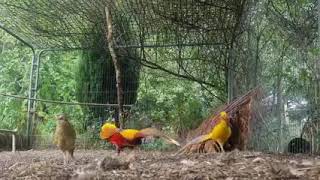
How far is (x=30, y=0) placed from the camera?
778 centimetres

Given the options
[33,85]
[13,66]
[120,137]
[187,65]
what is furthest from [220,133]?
[13,66]

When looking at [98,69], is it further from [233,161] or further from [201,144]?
[233,161]

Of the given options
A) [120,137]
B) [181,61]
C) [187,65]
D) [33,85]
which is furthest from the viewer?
[33,85]

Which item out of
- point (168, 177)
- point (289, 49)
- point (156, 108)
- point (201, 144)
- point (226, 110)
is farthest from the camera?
point (156, 108)

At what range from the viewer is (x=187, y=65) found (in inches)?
391

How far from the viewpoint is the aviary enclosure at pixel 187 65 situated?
689 cm

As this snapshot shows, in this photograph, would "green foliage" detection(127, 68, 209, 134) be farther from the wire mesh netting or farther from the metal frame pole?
the metal frame pole

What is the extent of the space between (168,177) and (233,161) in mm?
827

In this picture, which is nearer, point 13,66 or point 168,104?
point 168,104

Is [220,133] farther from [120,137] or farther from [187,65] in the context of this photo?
[187,65]

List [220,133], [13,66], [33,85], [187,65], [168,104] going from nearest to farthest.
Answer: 1. [220,133]
2. [187,65]
3. [33,85]
4. [168,104]
5. [13,66]

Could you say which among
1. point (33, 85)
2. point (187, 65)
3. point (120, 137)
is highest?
point (187, 65)

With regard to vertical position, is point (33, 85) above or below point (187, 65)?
below

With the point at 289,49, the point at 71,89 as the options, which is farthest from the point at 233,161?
the point at 71,89
